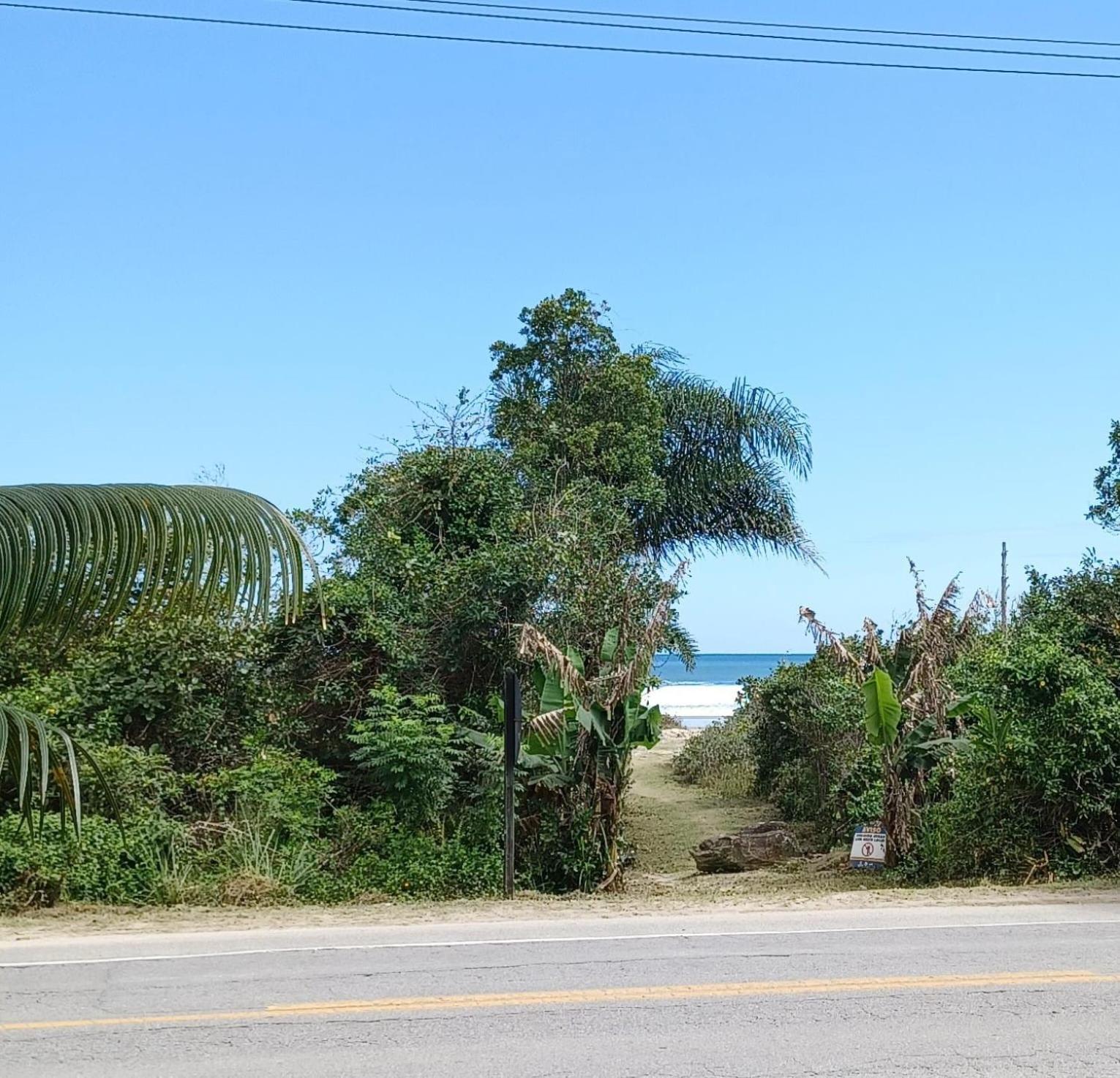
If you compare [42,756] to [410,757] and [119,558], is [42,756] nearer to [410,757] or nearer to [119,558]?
[119,558]

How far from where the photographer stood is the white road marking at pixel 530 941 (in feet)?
30.3

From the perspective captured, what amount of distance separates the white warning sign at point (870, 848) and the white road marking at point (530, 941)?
166 inches

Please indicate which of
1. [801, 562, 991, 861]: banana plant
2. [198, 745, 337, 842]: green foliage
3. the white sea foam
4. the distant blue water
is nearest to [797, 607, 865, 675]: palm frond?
[801, 562, 991, 861]: banana plant

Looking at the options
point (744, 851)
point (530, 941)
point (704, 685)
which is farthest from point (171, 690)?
point (704, 685)

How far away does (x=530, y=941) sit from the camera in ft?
32.3

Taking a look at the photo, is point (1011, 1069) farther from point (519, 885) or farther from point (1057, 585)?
point (1057, 585)

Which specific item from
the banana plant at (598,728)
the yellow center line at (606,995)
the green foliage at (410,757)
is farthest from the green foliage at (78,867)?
the yellow center line at (606,995)

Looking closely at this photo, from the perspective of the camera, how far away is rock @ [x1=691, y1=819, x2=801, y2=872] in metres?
17.3

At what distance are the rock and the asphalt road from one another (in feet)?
22.1

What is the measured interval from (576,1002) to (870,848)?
8400mm

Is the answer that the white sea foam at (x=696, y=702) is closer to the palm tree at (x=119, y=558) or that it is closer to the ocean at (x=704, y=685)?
the ocean at (x=704, y=685)

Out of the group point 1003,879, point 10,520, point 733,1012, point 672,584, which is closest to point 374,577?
point 672,584

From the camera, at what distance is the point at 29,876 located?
12.7 meters

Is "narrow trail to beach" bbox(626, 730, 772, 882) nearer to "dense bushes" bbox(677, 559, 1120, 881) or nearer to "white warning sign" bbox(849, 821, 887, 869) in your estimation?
"white warning sign" bbox(849, 821, 887, 869)
